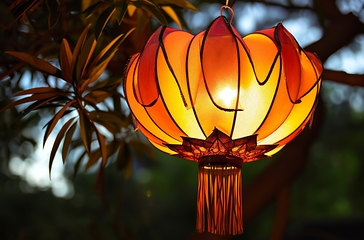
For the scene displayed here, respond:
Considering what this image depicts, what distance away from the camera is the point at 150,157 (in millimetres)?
1383

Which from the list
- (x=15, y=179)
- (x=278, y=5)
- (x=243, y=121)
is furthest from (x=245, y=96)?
(x=15, y=179)

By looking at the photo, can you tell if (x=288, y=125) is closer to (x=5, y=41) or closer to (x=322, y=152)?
(x=5, y=41)

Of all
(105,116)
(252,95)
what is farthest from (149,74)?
(105,116)

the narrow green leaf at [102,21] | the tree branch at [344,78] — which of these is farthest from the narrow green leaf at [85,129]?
the tree branch at [344,78]

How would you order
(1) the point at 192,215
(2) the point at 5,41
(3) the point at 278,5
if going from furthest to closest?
1. (1) the point at 192,215
2. (3) the point at 278,5
3. (2) the point at 5,41

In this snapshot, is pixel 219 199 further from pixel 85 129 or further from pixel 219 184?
pixel 85 129

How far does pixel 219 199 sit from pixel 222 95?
19 cm

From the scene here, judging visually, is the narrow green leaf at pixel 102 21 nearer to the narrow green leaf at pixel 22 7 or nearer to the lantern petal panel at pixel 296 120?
the narrow green leaf at pixel 22 7

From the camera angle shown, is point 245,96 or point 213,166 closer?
point 245,96

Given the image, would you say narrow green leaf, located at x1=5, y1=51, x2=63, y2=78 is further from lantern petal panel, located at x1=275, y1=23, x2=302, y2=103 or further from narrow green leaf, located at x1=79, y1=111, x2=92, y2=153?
lantern petal panel, located at x1=275, y1=23, x2=302, y2=103

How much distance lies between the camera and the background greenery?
1.16m

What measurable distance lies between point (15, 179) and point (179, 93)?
3549 mm

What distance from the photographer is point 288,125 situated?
72 cm

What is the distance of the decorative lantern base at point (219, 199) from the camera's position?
740mm
